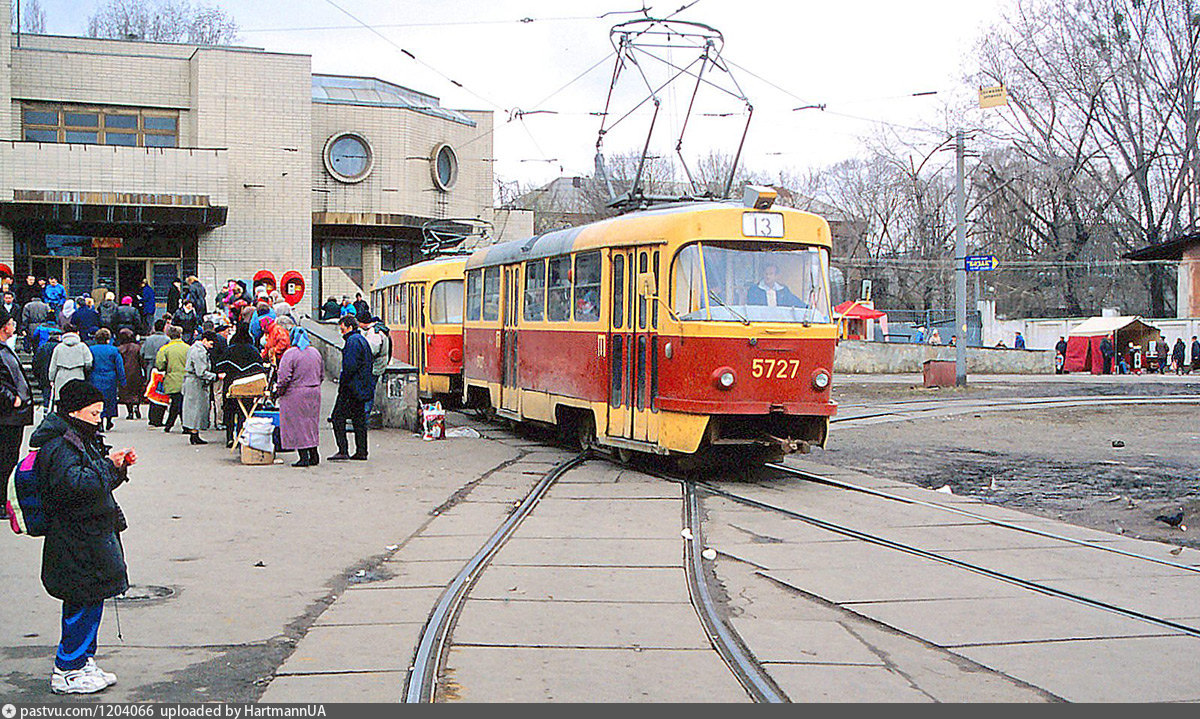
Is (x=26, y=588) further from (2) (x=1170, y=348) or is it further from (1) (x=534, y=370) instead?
(2) (x=1170, y=348)

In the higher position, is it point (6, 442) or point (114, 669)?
point (6, 442)

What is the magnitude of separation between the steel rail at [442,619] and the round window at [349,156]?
98.7ft

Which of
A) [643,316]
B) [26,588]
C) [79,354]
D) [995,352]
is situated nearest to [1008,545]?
[643,316]

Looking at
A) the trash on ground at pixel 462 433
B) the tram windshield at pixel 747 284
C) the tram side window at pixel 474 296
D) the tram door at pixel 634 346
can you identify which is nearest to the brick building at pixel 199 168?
the tram side window at pixel 474 296

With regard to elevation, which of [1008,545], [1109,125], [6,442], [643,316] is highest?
[1109,125]

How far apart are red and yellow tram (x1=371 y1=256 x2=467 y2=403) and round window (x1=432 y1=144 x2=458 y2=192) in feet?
57.8

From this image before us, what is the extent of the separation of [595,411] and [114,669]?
30.1 feet

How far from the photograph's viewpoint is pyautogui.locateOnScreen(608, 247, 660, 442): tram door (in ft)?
44.3

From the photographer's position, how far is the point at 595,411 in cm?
1487

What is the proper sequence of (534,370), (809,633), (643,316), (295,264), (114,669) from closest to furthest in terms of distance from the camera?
(114,669), (809,633), (643,316), (534,370), (295,264)

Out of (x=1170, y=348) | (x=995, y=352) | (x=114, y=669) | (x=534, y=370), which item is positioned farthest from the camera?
(x=1170, y=348)

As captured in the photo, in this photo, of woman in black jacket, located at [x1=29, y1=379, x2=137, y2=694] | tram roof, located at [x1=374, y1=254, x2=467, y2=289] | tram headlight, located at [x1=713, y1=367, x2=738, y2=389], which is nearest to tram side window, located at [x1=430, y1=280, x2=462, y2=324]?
tram roof, located at [x1=374, y1=254, x2=467, y2=289]

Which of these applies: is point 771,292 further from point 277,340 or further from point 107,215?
point 107,215

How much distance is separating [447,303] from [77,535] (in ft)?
55.0
